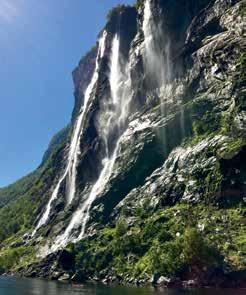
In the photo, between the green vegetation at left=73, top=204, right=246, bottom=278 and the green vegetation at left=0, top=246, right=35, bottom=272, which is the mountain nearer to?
the green vegetation at left=73, top=204, right=246, bottom=278

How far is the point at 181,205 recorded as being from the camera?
445 feet

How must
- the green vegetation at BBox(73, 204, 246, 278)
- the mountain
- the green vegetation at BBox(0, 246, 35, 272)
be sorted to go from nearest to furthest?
1. the green vegetation at BBox(73, 204, 246, 278)
2. the mountain
3. the green vegetation at BBox(0, 246, 35, 272)

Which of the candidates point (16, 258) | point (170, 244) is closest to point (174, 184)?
point (170, 244)

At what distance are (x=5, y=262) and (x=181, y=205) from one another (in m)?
92.2

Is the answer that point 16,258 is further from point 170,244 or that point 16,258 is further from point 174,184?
point 170,244

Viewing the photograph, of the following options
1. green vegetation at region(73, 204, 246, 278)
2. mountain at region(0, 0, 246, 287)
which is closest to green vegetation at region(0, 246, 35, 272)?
mountain at region(0, 0, 246, 287)

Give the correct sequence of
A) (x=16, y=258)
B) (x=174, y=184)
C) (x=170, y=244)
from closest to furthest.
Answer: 1. (x=170, y=244)
2. (x=174, y=184)
3. (x=16, y=258)

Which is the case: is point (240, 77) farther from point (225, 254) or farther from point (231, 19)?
point (225, 254)

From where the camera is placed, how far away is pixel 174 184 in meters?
144

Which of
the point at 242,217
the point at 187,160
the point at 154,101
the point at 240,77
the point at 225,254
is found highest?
the point at 154,101

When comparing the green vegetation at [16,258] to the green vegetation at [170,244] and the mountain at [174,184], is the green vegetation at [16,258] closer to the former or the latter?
the mountain at [174,184]

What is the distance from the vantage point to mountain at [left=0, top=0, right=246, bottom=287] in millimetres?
109250

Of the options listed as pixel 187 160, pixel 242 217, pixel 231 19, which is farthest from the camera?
pixel 231 19

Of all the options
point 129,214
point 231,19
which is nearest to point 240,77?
point 231,19
